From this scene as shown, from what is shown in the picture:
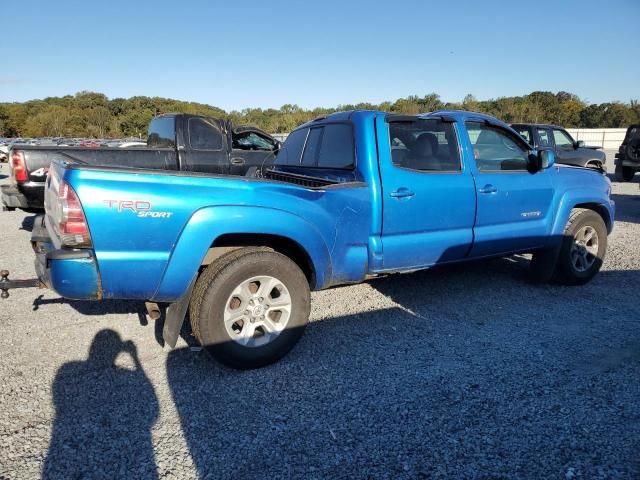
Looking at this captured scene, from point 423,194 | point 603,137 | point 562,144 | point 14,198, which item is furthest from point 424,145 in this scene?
point 603,137

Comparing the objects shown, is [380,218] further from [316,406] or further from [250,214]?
[316,406]

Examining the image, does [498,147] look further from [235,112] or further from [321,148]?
[235,112]

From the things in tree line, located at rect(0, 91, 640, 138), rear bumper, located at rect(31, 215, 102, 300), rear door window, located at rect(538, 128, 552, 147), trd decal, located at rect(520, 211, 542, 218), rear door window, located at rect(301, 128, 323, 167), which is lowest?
rear bumper, located at rect(31, 215, 102, 300)

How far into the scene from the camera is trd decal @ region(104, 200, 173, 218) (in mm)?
2516

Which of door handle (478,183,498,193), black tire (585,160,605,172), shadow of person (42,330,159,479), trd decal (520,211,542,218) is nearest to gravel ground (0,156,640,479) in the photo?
shadow of person (42,330,159,479)

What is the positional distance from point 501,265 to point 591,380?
3040 mm

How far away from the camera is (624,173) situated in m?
14.7

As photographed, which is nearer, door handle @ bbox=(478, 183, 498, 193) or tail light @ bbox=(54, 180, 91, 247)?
tail light @ bbox=(54, 180, 91, 247)

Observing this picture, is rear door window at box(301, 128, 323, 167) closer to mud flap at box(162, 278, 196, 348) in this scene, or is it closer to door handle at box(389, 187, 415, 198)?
door handle at box(389, 187, 415, 198)

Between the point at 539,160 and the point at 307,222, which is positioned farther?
the point at 539,160

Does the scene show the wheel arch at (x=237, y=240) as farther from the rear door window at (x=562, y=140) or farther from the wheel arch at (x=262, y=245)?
the rear door window at (x=562, y=140)

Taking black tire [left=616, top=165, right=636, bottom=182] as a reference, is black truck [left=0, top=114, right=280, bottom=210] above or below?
above

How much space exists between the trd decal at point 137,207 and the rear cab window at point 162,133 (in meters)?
4.84

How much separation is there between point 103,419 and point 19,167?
506 centimetres
